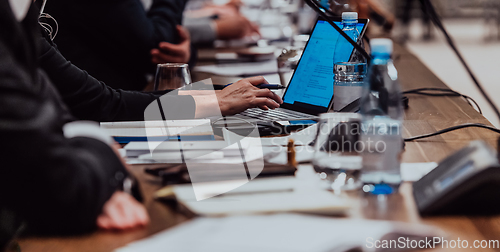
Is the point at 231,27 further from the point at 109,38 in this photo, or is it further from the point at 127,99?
the point at 127,99

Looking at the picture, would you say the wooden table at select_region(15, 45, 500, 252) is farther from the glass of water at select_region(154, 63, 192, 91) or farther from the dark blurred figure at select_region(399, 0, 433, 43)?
the dark blurred figure at select_region(399, 0, 433, 43)

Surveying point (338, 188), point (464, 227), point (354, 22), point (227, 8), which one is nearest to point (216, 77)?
point (354, 22)

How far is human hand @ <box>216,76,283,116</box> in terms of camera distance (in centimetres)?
110

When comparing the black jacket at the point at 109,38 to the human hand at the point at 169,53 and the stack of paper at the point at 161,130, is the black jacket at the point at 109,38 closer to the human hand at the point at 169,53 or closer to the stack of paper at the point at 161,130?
the human hand at the point at 169,53

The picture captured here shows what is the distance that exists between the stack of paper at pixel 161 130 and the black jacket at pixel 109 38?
2.01 ft

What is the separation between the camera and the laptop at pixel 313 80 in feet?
3.69

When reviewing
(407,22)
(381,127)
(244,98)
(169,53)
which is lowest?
(407,22)

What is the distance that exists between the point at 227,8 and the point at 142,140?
2.46 metres

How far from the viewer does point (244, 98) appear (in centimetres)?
111

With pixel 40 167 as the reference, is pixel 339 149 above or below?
below

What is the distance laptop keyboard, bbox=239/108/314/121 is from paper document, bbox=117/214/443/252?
502 millimetres

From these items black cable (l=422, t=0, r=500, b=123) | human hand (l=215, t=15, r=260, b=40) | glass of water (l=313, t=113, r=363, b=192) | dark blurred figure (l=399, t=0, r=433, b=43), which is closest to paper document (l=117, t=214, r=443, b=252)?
glass of water (l=313, t=113, r=363, b=192)

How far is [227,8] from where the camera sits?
127 inches

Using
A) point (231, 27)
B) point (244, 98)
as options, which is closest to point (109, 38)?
point (244, 98)
